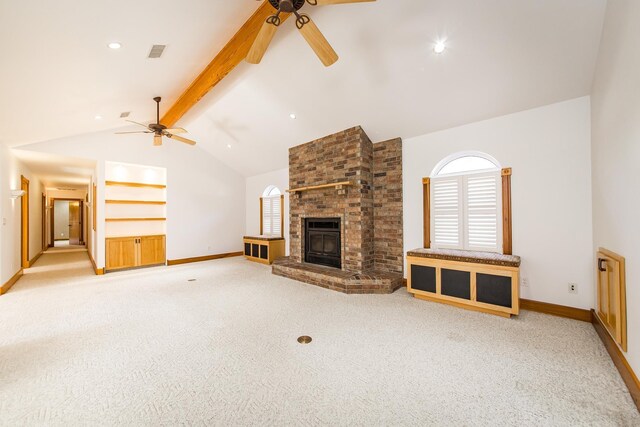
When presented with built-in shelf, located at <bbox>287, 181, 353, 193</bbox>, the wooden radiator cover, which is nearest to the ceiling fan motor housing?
built-in shelf, located at <bbox>287, 181, 353, 193</bbox>

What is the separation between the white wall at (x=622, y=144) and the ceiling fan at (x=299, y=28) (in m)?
2.04

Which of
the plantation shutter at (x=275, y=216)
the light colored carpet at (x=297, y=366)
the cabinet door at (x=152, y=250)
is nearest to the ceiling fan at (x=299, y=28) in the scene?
the light colored carpet at (x=297, y=366)

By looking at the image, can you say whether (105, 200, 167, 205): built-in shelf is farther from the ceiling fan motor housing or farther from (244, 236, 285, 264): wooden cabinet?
the ceiling fan motor housing

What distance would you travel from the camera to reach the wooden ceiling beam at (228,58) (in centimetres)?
290

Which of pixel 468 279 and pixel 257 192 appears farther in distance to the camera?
pixel 257 192

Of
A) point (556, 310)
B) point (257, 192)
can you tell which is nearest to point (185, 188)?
point (257, 192)

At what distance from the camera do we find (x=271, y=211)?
25.9 ft

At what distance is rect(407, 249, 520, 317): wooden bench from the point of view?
3.28m

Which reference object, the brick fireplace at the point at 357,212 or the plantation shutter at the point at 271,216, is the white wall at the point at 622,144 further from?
the plantation shutter at the point at 271,216

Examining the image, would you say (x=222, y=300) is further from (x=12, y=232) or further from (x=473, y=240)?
(x=12, y=232)

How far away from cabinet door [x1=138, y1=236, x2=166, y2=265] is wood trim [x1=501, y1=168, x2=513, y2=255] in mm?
7412

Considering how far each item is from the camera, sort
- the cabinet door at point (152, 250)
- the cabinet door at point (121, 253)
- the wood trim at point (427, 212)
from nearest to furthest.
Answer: the wood trim at point (427, 212), the cabinet door at point (121, 253), the cabinet door at point (152, 250)

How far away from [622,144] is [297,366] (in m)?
3.22

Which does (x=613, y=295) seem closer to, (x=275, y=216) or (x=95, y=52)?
(x=95, y=52)
